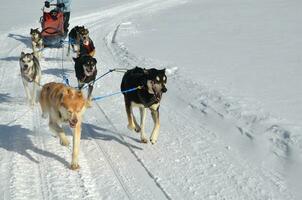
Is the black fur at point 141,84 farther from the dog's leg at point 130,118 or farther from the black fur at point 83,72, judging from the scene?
the black fur at point 83,72

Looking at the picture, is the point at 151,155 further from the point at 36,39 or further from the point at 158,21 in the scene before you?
the point at 158,21

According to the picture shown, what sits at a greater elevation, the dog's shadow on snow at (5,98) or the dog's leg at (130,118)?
the dog's leg at (130,118)

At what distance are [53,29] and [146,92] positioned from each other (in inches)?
261

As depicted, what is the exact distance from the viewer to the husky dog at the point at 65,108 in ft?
13.9

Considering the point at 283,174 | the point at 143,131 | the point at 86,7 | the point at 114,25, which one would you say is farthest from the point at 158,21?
the point at 283,174

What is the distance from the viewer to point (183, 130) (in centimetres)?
565

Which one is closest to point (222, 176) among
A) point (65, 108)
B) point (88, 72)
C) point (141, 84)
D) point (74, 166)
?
point (141, 84)

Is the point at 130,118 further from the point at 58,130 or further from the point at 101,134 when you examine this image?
the point at 58,130

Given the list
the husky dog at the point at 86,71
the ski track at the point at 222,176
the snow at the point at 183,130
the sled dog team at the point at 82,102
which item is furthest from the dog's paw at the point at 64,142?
the husky dog at the point at 86,71

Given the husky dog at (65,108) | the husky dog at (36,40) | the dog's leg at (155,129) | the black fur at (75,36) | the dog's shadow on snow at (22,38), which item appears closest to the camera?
the husky dog at (65,108)

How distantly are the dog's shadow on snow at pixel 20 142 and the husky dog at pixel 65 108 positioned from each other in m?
0.26

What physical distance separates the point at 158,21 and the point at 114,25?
1.79 m

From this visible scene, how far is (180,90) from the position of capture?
739cm

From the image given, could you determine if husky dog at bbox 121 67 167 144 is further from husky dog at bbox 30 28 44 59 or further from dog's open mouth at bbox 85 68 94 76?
husky dog at bbox 30 28 44 59
